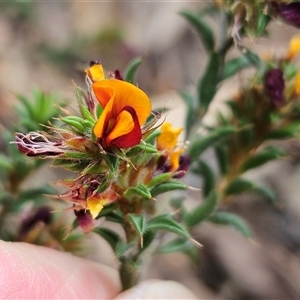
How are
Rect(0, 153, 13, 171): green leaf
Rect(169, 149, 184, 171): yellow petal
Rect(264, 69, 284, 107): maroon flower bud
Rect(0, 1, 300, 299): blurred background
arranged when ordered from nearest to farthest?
1. Rect(169, 149, 184, 171): yellow petal
2. Rect(264, 69, 284, 107): maroon flower bud
3. Rect(0, 153, 13, 171): green leaf
4. Rect(0, 1, 300, 299): blurred background

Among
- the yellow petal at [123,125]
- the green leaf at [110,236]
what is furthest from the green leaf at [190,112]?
the yellow petal at [123,125]

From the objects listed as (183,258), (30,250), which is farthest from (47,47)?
(30,250)

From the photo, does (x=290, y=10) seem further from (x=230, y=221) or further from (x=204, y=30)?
(x=230, y=221)

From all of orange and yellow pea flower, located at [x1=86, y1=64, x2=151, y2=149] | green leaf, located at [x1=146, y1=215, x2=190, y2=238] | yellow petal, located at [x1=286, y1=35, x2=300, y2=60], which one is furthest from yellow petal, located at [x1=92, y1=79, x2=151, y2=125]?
yellow petal, located at [x1=286, y1=35, x2=300, y2=60]

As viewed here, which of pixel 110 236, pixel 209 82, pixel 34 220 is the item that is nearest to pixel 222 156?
pixel 209 82

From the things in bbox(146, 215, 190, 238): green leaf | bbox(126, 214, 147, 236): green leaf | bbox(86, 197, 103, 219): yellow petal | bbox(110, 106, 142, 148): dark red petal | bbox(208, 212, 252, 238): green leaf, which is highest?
bbox(110, 106, 142, 148): dark red petal

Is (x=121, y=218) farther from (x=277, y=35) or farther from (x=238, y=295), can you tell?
(x=277, y=35)

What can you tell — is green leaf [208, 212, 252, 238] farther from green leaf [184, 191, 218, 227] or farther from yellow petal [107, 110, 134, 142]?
yellow petal [107, 110, 134, 142]
